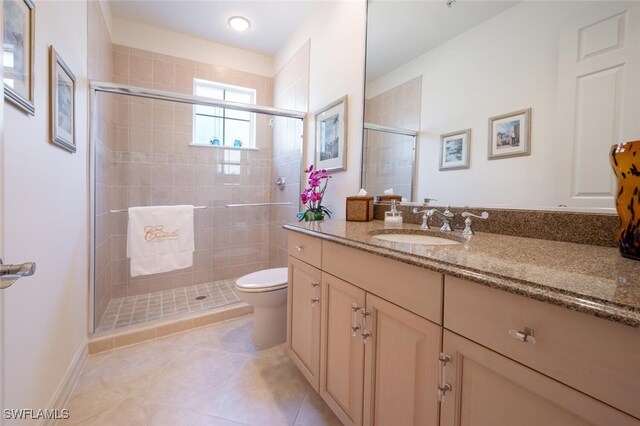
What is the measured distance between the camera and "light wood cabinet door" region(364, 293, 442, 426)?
2.35 feet

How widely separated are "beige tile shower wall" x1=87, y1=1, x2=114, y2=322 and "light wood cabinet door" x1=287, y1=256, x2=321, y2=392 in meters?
1.40

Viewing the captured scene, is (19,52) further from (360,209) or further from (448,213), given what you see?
(448,213)

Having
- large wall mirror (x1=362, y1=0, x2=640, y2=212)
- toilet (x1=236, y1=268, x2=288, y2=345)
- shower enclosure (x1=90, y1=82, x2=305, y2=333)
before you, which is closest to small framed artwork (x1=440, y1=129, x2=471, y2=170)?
large wall mirror (x1=362, y1=0, x2=640, y2=212)

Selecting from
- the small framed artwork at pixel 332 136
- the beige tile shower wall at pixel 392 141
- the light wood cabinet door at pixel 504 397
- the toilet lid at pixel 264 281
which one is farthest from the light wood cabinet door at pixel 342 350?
the small framed artwork at pixel 332 136

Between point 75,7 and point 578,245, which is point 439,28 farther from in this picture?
point 75,7

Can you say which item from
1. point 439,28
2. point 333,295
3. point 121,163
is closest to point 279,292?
point 333,295

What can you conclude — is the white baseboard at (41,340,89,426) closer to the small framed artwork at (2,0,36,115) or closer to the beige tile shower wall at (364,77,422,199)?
the small framed artwork at (2,0,36,115)

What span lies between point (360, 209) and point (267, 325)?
3.33ft

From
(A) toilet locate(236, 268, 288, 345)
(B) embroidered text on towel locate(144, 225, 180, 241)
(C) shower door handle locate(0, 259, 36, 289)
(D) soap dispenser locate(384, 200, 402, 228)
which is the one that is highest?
(D) soap dispenser locate(384, 200, 402, 228)

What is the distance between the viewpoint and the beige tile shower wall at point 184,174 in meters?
2.48

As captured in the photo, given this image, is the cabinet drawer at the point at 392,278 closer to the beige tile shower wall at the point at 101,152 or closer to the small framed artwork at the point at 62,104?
the small framed artwork at the point at 62,104

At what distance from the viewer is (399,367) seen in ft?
2.66

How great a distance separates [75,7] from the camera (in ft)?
4.88

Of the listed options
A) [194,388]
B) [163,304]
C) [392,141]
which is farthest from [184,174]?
[392,141]
